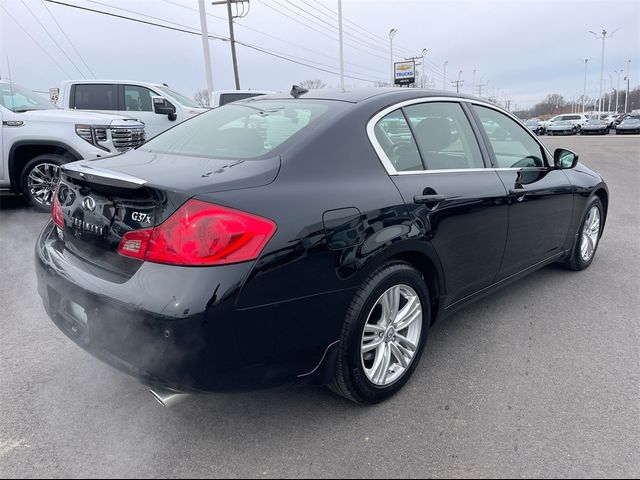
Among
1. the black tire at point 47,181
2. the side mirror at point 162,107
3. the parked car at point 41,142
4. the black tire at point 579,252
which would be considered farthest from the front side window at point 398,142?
the side mirror at point 162,107

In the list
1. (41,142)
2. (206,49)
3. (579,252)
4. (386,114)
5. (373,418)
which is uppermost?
(206,49)

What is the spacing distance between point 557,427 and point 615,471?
310mm

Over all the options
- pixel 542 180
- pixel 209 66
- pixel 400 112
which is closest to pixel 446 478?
pixel 400 112

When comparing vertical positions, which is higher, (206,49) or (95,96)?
(206,49)

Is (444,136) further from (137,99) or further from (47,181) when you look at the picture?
(137,99)

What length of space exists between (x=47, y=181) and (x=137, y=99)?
381 cm

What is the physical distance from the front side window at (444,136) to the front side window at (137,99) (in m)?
8.18

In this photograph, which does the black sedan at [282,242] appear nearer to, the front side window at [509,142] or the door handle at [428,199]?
the door handle at [428,199]

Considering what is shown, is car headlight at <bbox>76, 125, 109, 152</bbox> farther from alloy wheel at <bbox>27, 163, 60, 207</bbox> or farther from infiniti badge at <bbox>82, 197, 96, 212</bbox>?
infiniti badge at <bbox>82, 197, 96, 212</bbox>

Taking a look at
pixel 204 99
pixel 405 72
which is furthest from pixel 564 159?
pixel 405 72

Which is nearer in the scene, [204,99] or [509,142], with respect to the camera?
[509,142]

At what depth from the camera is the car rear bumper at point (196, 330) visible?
6.31 ft

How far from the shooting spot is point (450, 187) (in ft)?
9.53

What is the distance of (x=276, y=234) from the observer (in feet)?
6.68
